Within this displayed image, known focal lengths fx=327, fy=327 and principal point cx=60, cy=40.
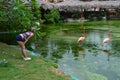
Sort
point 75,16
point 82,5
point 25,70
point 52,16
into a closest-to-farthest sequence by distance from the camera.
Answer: point 25,70
point 52,16
point 75,16
point 82,5

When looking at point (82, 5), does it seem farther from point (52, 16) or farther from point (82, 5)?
point (52, 16)

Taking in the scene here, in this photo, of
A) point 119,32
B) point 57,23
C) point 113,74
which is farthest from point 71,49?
point 57,23

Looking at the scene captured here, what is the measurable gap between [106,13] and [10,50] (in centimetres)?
2533

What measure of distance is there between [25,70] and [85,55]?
578cm

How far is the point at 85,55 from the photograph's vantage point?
1647 centimetres

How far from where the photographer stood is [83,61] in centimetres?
1512

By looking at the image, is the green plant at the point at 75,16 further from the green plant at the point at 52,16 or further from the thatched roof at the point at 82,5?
the green plant at the point at 52,16

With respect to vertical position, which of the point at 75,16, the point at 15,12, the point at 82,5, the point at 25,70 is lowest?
the point at 75,16

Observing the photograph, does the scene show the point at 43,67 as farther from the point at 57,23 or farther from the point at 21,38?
the point at 57,23

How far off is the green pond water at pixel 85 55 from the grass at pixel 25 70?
135cm

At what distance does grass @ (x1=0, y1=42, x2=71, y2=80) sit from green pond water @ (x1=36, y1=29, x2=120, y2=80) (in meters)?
1.35

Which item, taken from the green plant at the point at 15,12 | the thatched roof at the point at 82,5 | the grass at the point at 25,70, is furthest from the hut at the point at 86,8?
the grass at the point at 25,70

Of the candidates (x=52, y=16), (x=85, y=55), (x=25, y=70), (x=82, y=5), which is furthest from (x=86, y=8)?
(x=25, y=70)

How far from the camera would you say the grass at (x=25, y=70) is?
414 inches
